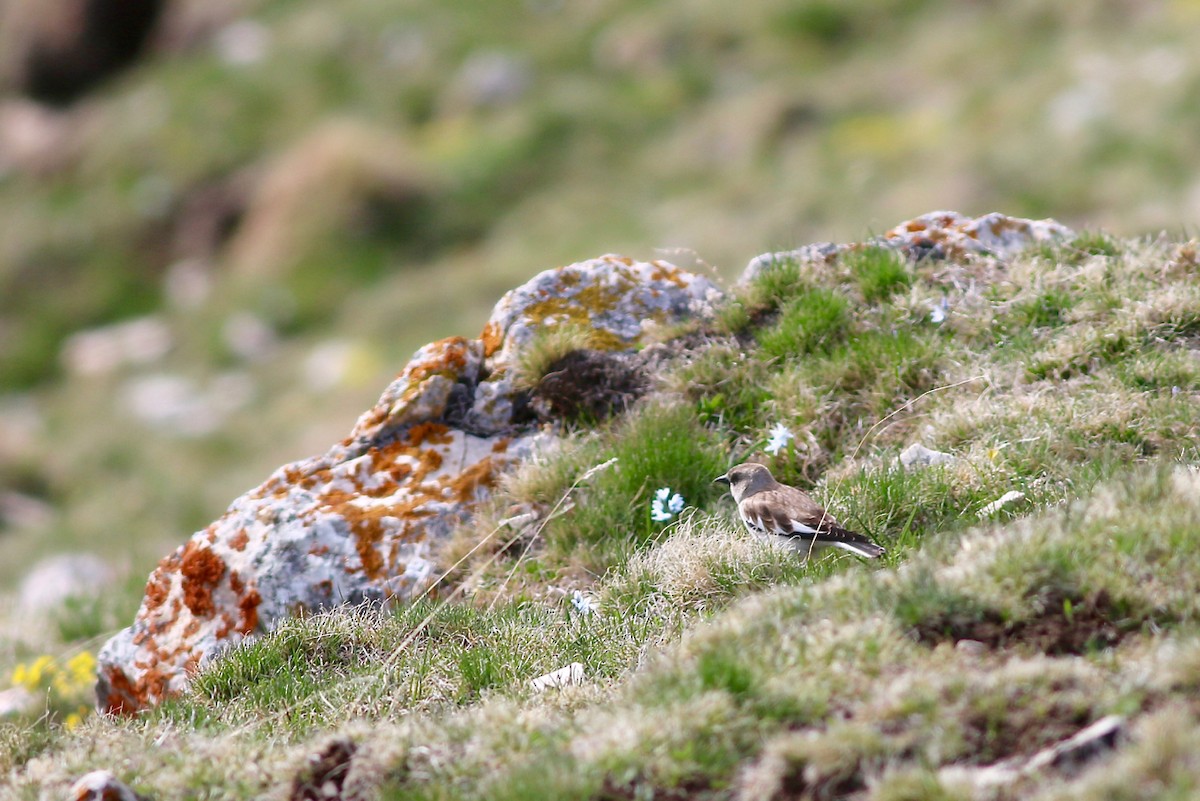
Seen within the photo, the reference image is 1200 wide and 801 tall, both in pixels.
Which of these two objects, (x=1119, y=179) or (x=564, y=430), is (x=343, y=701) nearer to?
(x=564, y=430)

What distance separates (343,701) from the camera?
4.77 meters

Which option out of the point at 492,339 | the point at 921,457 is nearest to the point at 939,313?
the point at 921,457

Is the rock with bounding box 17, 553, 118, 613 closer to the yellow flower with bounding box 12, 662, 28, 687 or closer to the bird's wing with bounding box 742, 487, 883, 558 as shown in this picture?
the yellow flower with bounding box 12, 662, 28, 687

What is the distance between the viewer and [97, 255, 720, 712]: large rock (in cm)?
598

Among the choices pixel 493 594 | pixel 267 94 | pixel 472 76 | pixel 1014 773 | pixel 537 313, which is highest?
pixel 267 94

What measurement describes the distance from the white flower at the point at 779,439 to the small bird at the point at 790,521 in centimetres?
44

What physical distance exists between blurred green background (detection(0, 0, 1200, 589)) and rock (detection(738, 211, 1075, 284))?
6247 mm

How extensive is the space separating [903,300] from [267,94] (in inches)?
776

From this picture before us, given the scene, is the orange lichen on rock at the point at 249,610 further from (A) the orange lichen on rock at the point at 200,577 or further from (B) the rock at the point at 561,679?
(B) the rock at the point at 561,679

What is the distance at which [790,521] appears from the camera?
5.13 metres

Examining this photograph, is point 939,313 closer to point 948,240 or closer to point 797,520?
point 948,240

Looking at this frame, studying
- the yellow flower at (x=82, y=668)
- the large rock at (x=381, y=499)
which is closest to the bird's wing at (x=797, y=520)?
the large rock at (x=381, y=499)

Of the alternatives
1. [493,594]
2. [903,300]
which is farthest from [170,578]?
[903,300]

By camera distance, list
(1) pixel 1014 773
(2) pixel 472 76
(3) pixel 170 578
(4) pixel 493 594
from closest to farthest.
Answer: (1) pixel 1014 773
(4) pixel 493 594
(3) pixel 170 578
(2) pixel 472 76
